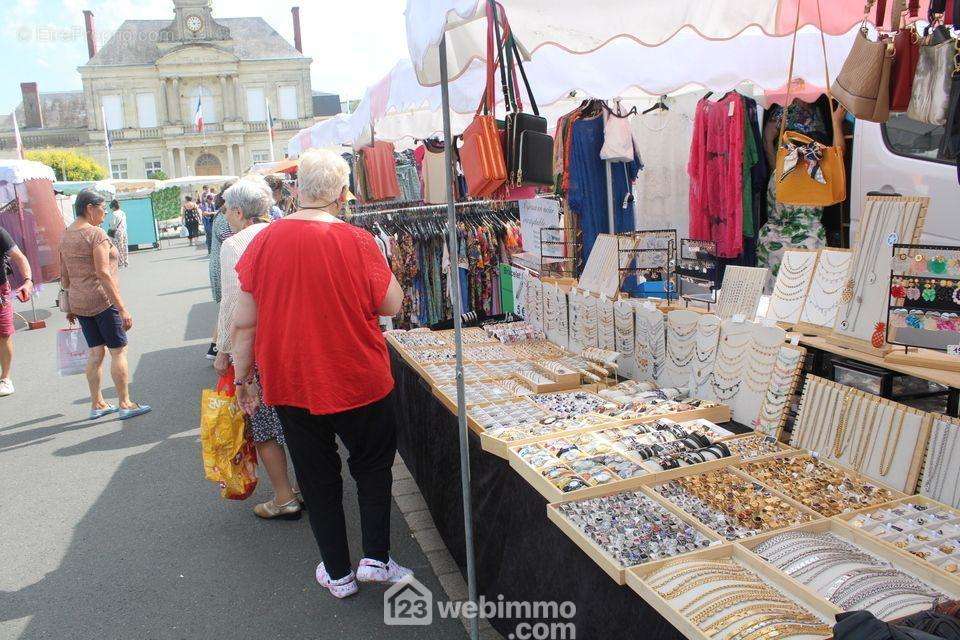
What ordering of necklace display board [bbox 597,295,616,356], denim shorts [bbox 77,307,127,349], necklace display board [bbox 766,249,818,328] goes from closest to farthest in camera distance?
necklace display board [bbox 766,249,818,328] < necklace display board [bbox 597,295,616,356] < denim shorts [bbox 77,307,127,349]

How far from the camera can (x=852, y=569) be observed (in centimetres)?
169

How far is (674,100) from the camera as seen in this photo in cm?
559

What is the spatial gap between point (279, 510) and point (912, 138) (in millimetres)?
4149

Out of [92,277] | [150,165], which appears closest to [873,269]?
[92,277]

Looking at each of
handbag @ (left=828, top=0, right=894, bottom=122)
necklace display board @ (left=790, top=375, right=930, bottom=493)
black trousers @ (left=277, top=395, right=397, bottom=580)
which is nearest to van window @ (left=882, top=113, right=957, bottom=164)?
handbag @ (left=828, top=0, right=894, bottom=122)

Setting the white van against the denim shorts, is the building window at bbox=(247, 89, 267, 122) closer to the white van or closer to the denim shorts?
the denim shorts

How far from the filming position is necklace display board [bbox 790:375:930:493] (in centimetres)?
203

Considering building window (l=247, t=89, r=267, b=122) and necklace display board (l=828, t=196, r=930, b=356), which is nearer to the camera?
necklace display board (l=828, t=196, r=930, b=356)

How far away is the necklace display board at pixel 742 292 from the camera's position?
2924 millimetres

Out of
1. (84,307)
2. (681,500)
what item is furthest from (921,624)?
(84,307)

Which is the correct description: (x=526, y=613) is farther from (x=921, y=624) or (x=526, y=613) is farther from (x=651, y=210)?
(x=651, y=210)

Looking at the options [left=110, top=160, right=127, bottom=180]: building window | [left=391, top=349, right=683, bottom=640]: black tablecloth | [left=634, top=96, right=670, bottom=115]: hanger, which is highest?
[left=110, top=160, right=127, bottom=180]: building window

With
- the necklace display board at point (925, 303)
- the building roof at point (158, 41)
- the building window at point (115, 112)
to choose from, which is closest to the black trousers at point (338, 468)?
the necklace display board at point (925, 303)

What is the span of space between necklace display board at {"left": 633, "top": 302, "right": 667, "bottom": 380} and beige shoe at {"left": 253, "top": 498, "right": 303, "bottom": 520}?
198 centimetres
